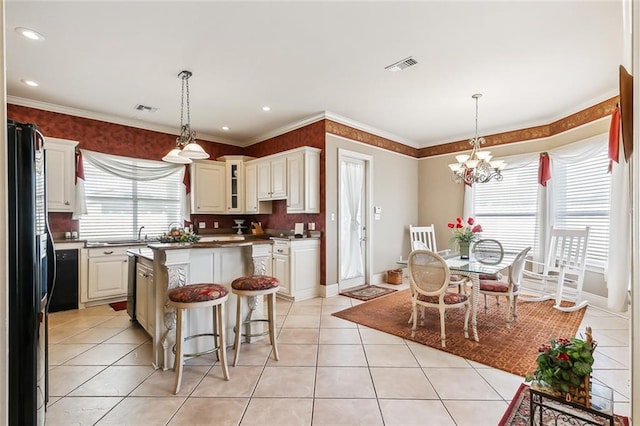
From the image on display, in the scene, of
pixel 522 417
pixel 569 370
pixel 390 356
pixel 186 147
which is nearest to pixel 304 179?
pixel 186 147

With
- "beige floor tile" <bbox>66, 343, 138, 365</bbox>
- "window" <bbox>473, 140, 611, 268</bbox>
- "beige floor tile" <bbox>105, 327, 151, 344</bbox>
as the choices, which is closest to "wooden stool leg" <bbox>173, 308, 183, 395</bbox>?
"beige floor tile" <bbox>66, 343, 138, 365</bbox>

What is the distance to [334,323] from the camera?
137 inches

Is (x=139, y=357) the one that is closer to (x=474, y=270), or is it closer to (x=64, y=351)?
(x=64, y=351)

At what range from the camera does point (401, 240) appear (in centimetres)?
609

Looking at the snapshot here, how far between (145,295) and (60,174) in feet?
7.90

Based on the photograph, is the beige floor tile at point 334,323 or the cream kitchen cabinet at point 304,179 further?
the cream kitchen cabinet at point 304,179

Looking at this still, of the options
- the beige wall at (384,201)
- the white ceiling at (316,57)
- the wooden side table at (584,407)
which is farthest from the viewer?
the beige wall at (384,201)

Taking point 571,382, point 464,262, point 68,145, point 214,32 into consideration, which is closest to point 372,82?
point 214,32

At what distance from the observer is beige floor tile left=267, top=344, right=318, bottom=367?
2518 millimetres

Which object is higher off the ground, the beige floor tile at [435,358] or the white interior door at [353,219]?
the white interior door at [353,219]

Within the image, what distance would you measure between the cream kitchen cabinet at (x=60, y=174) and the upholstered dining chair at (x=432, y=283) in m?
4.54

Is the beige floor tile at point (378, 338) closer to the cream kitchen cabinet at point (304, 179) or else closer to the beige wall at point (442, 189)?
the cream kitchen cabinet at point (304, 179)

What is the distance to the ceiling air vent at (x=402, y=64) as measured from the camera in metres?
3.01

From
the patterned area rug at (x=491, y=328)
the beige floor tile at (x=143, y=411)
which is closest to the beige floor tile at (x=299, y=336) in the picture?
the patterned area rug at (x=491, y=328)
